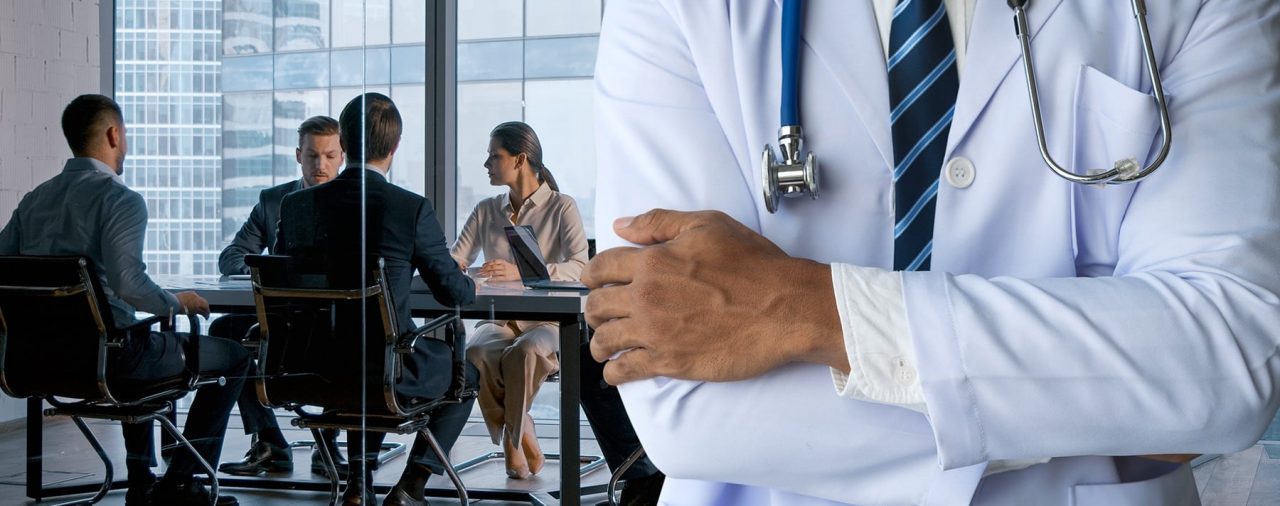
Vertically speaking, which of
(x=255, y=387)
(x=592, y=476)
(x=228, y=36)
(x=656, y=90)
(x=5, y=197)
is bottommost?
(x=592, y=476)

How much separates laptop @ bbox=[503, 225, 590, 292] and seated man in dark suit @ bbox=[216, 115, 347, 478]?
63cm

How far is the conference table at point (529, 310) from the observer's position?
8.57 feet

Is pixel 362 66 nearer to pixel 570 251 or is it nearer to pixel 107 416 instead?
pixel 570 251

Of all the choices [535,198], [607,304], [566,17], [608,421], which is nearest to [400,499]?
[608,421]

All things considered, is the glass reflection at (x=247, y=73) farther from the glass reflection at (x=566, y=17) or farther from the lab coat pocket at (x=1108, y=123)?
the lab coat pocket at (x=1108, y=123)

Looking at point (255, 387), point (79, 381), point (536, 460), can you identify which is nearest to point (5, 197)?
point (79, 381)

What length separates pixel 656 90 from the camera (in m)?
0.97

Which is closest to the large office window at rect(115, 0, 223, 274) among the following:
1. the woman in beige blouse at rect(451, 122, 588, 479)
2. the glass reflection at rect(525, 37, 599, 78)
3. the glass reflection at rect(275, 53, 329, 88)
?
the glass reflection at rect(275, 53, 329, 88)

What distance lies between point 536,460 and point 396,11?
4.40ft

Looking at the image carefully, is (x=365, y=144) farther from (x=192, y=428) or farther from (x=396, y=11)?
(x=192, y=428)

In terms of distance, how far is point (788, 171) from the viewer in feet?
2.81

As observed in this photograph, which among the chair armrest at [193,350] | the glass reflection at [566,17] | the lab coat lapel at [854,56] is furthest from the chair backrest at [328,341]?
the lab coat lapel at [854,56]

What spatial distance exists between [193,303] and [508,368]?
2.63ft

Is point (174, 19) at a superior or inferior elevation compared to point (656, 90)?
superior
